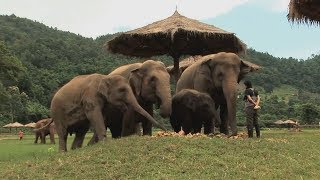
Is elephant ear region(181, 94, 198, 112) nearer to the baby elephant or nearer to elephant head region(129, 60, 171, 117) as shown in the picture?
the baby elephant

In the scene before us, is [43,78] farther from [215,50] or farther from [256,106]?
[256,106]

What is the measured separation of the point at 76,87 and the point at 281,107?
6073 cm

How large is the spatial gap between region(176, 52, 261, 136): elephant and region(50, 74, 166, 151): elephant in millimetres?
1734

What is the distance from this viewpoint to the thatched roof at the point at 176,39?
16172mm

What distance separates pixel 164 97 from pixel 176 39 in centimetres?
648

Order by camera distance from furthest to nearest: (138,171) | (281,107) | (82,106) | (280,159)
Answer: (281,107) → (82,106) → (280,159) → (138,171)

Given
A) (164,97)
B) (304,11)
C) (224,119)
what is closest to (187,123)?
(164,97)

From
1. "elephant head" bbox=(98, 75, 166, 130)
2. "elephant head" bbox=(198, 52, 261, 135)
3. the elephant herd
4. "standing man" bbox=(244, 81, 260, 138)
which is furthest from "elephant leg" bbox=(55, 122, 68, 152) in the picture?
"standing man" bbox=(244, 81, 260, 138)

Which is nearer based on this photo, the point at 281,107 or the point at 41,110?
the point at 41,110

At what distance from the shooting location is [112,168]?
7.71 meters

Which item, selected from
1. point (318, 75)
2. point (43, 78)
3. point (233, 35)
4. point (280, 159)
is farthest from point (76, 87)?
point (318, 75)

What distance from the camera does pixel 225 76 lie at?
37.3 ft

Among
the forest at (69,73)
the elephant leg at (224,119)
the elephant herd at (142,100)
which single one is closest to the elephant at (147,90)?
the elephant herd at (142,100)

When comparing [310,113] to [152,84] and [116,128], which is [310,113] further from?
[152,84]
